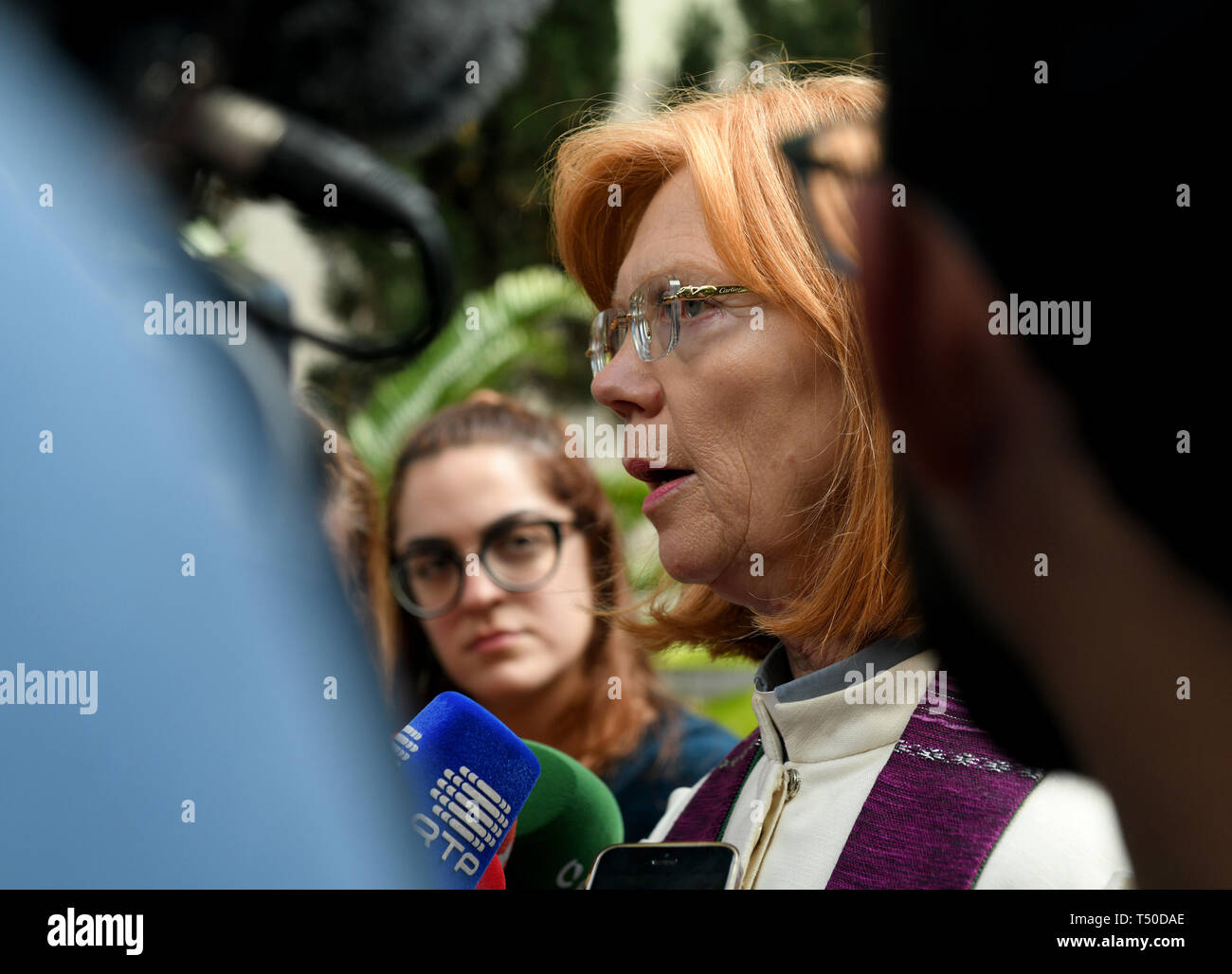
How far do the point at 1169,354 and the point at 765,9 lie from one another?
340 inches

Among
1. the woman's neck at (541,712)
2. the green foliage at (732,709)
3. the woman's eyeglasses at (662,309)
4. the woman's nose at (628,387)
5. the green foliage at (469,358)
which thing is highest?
the green foliage at (469,358)

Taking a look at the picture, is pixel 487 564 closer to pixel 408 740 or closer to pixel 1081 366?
pixel 408 740

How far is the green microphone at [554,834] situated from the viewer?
1.52m

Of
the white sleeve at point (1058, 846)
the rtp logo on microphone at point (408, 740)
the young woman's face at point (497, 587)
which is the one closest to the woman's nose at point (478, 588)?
the young woman's face at point (497, 587)

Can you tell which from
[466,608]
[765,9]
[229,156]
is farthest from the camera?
[765,9]

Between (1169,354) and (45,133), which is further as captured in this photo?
(45,133)

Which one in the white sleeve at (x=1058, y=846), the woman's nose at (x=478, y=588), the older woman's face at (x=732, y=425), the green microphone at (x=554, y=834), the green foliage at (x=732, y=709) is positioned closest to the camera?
the white sleeve at (x=1058, y=846)

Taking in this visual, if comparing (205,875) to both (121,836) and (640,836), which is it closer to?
(121,836)

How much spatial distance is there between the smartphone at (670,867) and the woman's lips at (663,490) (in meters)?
0.39

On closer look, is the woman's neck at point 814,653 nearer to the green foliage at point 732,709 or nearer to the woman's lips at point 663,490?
the woman's lips at point 663,490

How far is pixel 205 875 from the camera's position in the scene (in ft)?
2.18

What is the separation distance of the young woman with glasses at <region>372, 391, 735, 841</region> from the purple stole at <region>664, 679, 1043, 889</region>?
3.79 ft

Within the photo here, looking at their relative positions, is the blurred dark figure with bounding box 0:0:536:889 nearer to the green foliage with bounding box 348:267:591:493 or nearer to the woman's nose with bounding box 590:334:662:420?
the woman's nose with bounding box 590:334:662:420
